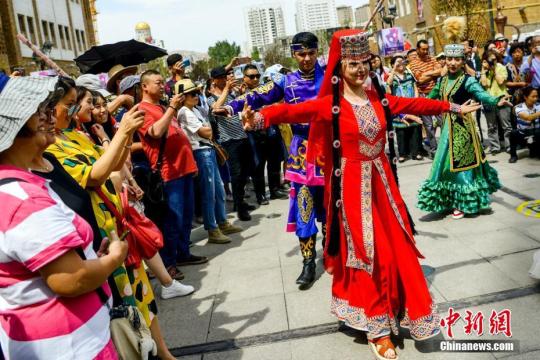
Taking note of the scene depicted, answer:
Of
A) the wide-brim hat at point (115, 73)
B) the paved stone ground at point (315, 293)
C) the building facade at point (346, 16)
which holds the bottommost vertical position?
the paved stone ground at point (315, 293)

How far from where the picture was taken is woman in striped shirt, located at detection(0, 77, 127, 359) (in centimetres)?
160

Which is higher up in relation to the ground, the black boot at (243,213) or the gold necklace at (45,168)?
the gold necklace at (45,168)

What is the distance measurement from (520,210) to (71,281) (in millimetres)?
5082

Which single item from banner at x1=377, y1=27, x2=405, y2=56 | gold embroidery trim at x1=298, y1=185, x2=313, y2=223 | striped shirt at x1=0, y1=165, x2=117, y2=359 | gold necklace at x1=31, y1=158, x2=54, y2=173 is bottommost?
gold embroidery trim at x1=298, y1=185, x2=313, y2=223

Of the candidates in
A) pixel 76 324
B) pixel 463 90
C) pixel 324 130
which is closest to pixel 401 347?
pixel 324 130

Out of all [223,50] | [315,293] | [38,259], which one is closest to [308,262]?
[315,293]

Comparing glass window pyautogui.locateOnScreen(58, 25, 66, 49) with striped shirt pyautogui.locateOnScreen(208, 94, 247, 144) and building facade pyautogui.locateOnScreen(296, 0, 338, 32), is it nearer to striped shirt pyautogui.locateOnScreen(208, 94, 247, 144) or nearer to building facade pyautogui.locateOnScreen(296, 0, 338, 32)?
striped shirt pyautogui.locateOnScreen(208, 94, 247, 144)

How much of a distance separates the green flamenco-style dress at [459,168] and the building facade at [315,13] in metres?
194

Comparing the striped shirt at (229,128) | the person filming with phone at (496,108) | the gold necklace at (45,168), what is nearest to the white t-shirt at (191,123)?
the striped shirt at (229,128)

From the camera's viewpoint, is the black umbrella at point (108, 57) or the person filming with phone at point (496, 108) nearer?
the black umbrella at point (108, 57)

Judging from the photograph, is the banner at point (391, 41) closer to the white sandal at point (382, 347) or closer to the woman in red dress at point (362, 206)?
the woman in red dress at point (362, 206)

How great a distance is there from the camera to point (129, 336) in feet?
7.00

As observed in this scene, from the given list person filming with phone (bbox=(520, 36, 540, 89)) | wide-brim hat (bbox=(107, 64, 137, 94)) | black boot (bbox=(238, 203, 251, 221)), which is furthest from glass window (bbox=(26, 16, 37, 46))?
person filming with phone (bbox=(520, 36, 540, 89))

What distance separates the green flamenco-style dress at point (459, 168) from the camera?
5.48 metres
